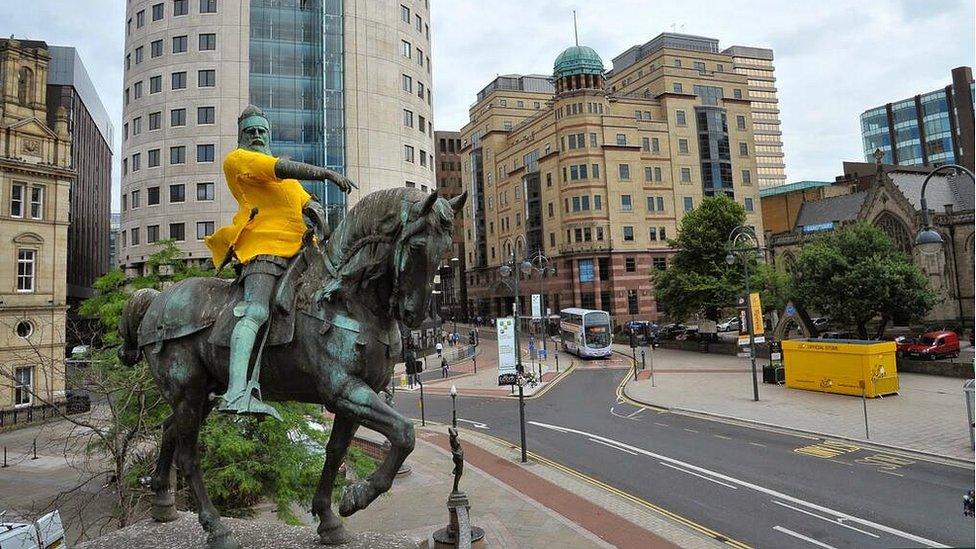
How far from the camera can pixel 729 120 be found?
73938mm

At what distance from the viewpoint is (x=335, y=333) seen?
193 inches

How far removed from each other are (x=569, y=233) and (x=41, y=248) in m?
50.7

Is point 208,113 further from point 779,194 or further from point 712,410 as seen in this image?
point 779,194

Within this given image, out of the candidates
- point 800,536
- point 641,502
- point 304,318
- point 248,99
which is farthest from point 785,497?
point 248,99

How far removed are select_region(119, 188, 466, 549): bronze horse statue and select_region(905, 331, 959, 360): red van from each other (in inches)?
1603

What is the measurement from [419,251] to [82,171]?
290 ft

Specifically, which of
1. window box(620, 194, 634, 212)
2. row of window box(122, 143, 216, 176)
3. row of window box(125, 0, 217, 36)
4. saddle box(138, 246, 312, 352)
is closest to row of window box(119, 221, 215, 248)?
row of window box(122, 143, 216, 176)

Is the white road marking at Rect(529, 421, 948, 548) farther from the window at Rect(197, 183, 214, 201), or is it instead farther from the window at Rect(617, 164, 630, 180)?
the window at Rect(617, 164, 630, 180)

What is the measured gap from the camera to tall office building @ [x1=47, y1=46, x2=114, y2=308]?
6575cm

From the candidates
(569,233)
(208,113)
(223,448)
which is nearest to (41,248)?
(208,113)

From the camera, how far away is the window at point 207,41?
4434 cm

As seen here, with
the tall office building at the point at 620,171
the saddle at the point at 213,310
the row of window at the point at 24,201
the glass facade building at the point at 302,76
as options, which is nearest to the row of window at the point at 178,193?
the glass facade building at the point at 302,76

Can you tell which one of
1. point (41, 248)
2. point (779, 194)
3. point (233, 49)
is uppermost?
point (233, 49)

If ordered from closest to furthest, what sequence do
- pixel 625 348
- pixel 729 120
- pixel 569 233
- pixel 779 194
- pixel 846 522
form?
pixel 846 522
pixel 625 348
pixel 569 233
pixel 729 120
pixel 779 194
